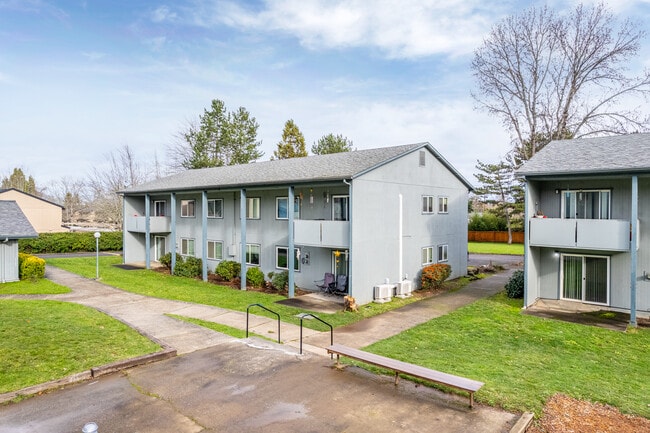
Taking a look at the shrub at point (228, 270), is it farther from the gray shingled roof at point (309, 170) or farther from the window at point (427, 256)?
the window at point (427, 256)

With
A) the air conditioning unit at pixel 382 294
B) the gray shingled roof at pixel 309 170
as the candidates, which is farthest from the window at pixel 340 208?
the air conditioning unit at pixel 382 294

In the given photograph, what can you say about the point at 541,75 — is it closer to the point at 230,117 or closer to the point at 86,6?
the point at 86,6

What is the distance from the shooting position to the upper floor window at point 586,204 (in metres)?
14.9

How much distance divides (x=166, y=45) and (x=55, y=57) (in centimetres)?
515

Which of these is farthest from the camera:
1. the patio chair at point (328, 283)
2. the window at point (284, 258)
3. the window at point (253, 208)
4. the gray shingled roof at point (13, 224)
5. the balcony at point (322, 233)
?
the window at point (253, 208)

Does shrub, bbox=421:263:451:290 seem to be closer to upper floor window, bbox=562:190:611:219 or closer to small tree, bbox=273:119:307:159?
upper floor window, bbox=562:190:611:219

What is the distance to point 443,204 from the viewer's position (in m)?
21.9

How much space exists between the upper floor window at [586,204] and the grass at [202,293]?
295 inches

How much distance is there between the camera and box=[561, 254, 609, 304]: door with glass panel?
15.0m

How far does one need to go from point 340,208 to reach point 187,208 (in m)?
12.9

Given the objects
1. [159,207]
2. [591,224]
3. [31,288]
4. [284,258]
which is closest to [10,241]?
[31,288]

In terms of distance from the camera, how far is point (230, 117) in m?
45.6

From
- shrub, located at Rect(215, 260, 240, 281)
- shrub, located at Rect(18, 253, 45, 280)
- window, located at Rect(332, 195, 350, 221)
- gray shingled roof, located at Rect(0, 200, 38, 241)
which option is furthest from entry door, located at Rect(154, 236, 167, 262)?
window, located at Rect(332, 195, 350, 221)

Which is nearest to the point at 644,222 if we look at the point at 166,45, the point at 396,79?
the point at 396,79
